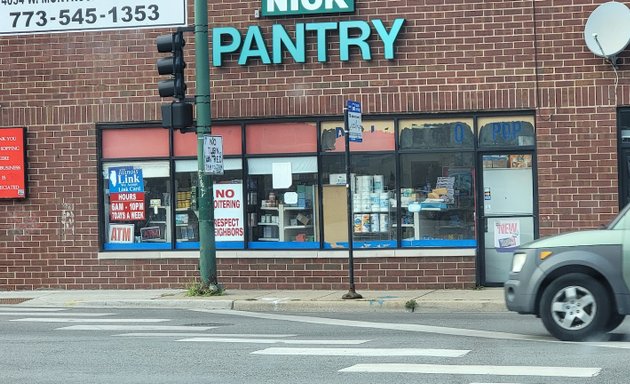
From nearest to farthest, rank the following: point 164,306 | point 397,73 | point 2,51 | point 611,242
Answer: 1. point 611,242
2. point 164,306
3. point 397,73
4. point 2,51

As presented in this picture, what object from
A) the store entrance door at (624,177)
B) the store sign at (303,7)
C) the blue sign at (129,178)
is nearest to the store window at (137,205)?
the blue sign at (129,178)

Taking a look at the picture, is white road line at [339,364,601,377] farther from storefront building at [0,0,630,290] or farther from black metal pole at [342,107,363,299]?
storefront building at [0,0,630,290]

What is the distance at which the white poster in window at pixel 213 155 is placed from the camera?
16.9 meters

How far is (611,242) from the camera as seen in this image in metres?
10.8

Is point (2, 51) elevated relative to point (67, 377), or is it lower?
elevated

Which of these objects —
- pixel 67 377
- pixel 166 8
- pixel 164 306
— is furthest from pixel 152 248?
pixel 67 377

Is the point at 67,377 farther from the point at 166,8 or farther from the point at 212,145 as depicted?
the point at 166,8

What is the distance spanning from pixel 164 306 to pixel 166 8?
18.0 ft

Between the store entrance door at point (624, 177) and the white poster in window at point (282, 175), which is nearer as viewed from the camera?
the store entrance door at point (624, 177)

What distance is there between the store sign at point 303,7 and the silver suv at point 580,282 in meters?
7.98

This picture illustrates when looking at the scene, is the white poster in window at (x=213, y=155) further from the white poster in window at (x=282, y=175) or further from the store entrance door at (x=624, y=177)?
the store entrance door at (x=624, y=177)

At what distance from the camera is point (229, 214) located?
1862 cm

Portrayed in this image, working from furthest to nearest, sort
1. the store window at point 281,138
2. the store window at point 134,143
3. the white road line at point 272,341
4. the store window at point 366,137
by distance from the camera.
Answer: the store window at point 134,143 < the store window at point 281,138 < the store window at point 366,137 < the white road line at point 272,341

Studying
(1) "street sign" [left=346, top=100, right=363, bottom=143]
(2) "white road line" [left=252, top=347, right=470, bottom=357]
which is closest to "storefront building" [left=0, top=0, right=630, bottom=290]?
(1) "street sign" [left=346, top=100, right=363, bottom=143]
